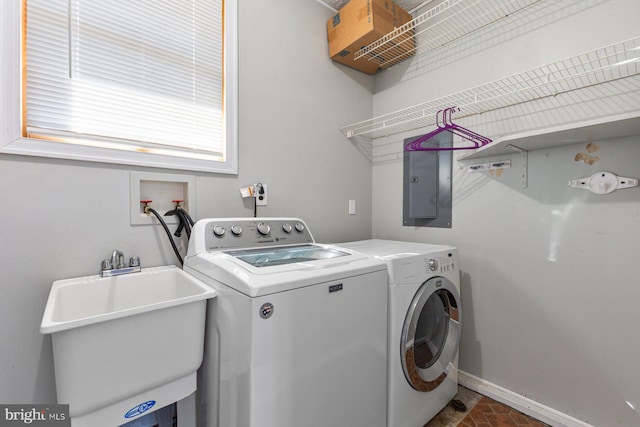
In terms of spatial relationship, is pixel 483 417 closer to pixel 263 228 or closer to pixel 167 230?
pixel 263 228

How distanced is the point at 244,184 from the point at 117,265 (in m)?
0.77

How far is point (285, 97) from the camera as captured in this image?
1.92 m

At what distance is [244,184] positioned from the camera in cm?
174

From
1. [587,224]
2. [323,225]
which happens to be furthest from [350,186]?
[587,224]

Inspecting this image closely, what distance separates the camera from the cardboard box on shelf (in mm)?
1798

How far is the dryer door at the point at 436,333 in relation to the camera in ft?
4.67

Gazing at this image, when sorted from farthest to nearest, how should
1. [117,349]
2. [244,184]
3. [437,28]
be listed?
[437,28] → [244,184] → [117,349]

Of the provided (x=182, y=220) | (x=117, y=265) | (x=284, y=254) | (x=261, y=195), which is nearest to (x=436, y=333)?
(x=284, y=254)

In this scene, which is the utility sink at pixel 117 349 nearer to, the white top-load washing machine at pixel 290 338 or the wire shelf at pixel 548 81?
the white top-load washing machine at pixel 290 338

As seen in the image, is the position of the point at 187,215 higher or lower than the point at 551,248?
higher

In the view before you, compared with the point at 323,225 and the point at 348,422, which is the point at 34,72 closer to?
the point at 323,225

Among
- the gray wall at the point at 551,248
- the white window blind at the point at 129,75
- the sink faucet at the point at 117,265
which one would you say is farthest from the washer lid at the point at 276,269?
the gray wall at the point at 551,248

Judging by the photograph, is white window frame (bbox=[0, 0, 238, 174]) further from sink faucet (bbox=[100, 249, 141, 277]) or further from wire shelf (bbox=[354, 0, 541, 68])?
wire shelf (bbox=[354, 0, 541, 68])

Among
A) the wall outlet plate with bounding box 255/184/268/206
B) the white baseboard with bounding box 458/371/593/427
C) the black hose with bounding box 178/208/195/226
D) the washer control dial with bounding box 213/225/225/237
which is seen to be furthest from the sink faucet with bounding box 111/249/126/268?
the white baseboard with bounding box 458/371/593/427
